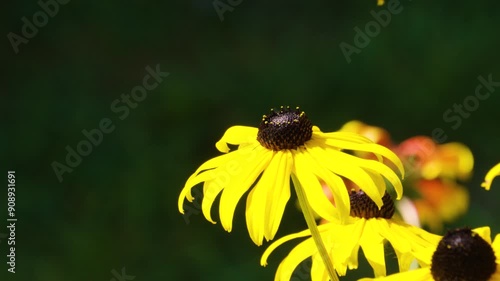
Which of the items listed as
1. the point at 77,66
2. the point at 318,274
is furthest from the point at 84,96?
the point at 318,274

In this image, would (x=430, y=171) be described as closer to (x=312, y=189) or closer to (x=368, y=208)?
(x=368, y=208)

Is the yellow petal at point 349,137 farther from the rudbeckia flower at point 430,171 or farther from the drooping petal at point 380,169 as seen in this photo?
the rudbeckia flower at point 430,171

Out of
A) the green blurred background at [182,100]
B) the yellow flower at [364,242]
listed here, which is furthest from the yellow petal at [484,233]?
the green blurred background at [182,100]

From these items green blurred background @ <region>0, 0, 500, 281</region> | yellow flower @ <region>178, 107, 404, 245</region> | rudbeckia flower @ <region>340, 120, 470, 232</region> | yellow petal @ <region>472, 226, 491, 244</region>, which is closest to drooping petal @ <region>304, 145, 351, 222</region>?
yellow flower @ <region>178, 107, 404, 245</region>

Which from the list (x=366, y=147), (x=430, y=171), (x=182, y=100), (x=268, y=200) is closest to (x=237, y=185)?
(x=268, y=200)

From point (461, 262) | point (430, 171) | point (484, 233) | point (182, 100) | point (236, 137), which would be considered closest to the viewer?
point (461, 262)

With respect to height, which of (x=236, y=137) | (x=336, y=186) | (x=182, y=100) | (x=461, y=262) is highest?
(x=182, y=100)

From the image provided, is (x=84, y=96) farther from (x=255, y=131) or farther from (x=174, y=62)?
(x=255, y=131)

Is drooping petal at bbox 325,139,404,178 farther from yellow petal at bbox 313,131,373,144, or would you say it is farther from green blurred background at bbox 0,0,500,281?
green blurred background at bbox 0,0,500,281
